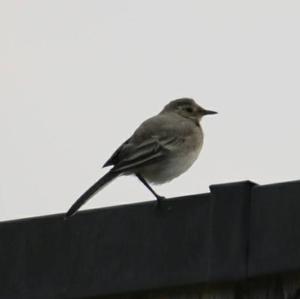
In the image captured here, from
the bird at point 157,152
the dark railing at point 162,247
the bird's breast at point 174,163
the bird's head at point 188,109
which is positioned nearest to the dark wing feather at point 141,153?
the bird at point 157,152

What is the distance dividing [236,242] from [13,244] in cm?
146

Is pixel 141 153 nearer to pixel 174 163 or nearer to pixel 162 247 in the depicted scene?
pixel 174 163

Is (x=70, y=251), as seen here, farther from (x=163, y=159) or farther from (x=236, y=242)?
(x=163, y=159)

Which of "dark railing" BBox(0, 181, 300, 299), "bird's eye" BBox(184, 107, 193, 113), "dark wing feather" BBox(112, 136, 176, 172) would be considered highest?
"bird's eye" BBox(184, 107, 193, 113)

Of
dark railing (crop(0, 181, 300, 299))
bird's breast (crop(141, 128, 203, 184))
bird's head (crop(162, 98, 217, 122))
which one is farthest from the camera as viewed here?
bird's head (crop(162, 98, 217, 122))

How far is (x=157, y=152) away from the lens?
10180mm

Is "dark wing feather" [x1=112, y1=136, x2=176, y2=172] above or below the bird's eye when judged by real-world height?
below

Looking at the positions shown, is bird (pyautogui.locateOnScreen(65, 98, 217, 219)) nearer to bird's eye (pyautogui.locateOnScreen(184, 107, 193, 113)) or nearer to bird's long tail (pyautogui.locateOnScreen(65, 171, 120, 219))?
bird's long tail (pyautogui.locateOnScreen(65, 171, 120, 219))

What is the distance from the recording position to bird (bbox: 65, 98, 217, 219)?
9.43m

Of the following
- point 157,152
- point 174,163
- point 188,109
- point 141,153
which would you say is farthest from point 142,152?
point 188,109

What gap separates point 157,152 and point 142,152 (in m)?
0.36

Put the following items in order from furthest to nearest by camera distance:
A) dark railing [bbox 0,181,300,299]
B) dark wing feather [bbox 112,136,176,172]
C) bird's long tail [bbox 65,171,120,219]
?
dark wing feather [bbox 112,136,176,172], bird's long tail [bbox 65,171,120,219], dark railing [bbox 0,181,300,299]

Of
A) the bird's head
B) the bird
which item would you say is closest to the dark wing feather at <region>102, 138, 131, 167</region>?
the bird

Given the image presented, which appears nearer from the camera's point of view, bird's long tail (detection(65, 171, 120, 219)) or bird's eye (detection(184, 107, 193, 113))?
bird's long tail (detection(65, 171, 120, 219))
